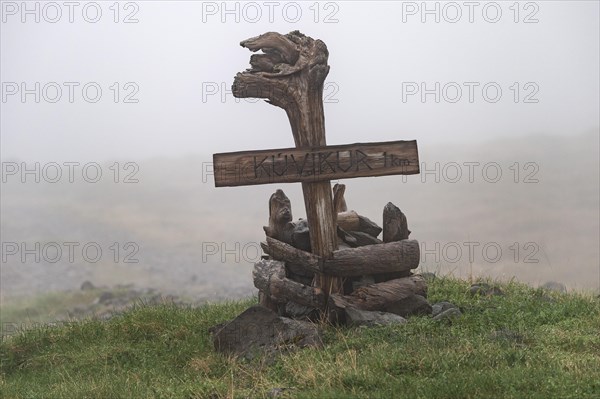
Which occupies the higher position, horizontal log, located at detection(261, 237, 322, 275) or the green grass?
horizontal log, located at detection(261, 237, 322, 275)


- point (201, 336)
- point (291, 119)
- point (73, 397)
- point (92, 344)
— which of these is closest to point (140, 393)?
point (73, 397)

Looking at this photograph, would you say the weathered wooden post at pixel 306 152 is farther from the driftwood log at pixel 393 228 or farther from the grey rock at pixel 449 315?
the grey rock at pixel 449 315

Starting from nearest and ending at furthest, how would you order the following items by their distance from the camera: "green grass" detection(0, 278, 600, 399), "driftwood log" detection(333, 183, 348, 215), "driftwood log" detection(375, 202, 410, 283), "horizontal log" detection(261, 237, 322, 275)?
"green grass" detection(0, 278, 600, 399), "horizontal log" detection(261, 237, 322, 275), "driftwood log" detection(333, 183, 348, 215), "driftwood log" detection(375, 202, 410, 283)

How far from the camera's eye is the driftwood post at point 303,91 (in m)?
14.5

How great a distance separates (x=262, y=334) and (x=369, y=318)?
201cm

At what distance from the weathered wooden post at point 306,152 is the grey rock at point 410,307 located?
3.72 ft

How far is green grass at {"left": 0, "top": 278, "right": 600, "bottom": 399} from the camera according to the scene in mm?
9922

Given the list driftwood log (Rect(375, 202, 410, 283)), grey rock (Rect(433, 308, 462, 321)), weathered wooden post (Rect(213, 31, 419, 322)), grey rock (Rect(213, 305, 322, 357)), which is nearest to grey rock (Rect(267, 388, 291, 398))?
grey rock (Rect(213, 305, 322, 357))

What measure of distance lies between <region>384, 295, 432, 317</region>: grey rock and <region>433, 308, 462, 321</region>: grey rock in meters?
0.44

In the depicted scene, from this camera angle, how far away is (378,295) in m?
14.5

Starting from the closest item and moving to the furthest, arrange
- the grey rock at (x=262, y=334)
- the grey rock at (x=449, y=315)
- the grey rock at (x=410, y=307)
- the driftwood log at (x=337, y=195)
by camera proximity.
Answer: the grey rock at (x=262, y=334) → the grey rock at (x=449, y=315) → the grey rock at (x=410, y=307) → the driftwood log at (x=337, y=195)

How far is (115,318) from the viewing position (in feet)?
55.9

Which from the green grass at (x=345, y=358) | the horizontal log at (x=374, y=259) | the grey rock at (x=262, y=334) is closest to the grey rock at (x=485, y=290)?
the green grass at (x=345, y=358)

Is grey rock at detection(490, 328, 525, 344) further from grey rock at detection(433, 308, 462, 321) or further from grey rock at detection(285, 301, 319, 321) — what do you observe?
grey rock at detection(285, 301, 319, 321)
